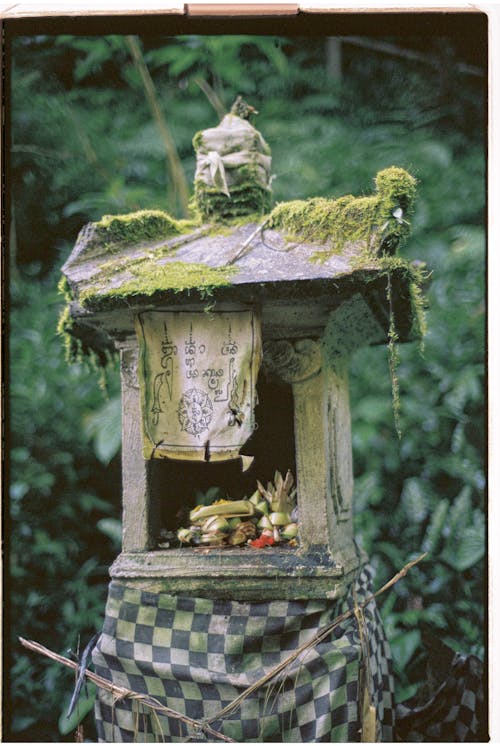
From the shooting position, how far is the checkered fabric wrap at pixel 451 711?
11.0 ft

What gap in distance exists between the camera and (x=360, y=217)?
270 centimetres

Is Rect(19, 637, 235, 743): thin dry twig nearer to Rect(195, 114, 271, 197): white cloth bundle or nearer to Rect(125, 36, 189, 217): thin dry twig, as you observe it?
Rect(195, 114, 271, 197): white cloth bundle

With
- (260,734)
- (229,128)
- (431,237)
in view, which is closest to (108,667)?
(260,734)

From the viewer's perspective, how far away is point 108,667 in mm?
2936

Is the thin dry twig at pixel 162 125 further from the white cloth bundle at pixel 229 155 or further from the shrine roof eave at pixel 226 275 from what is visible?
the shrine roof eave at pixel 226 275

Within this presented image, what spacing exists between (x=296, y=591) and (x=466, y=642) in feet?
7.94

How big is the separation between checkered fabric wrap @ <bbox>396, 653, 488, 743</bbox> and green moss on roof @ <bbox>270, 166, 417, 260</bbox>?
2067 millimetres

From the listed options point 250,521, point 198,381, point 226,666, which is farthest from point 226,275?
Result: point 226,666

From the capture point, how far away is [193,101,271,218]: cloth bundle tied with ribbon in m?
3.21

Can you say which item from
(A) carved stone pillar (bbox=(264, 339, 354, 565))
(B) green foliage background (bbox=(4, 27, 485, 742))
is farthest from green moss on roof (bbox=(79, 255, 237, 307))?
(B) green foliage background (bbox=(4, 27, 485, 742))

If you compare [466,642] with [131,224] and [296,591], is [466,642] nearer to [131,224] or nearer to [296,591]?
[296,591]

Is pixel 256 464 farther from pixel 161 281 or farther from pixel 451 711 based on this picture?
pixel 451 711

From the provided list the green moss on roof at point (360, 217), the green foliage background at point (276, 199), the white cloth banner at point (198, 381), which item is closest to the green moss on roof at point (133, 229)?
the white cloth banner at point (198, 381)

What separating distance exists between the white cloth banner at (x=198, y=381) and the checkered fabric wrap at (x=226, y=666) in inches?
24.5
